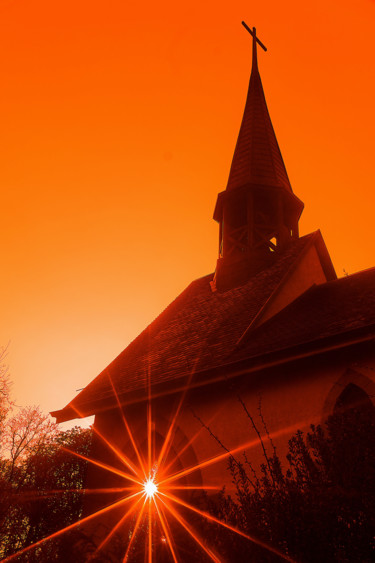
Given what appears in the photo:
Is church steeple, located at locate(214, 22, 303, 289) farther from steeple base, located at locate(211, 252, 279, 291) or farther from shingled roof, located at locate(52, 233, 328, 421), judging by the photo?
shingled roof, located at locate(52, 233, 328, 421)

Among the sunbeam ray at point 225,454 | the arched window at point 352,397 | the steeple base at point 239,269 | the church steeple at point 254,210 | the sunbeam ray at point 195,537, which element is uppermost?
the church steeple at point 254,210

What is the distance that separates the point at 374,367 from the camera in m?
6.31

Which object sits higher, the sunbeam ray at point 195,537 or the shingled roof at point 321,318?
the shingled roof at point 321,318

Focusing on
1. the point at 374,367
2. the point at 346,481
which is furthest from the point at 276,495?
the point at 374,367

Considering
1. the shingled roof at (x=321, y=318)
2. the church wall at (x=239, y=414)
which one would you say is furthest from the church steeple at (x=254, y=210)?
the church wall at (x=239, y=414)

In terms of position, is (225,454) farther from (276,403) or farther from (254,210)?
(254,210)

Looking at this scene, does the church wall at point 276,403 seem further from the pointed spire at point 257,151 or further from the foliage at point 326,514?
the pointed spire at point 257,151

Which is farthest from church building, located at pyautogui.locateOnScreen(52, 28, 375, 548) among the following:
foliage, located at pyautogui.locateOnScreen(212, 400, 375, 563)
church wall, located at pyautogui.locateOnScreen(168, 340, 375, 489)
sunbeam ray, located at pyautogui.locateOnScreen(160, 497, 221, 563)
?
foliage, located at pyautogui.locateOnScreen(212, 400, 375, 563)

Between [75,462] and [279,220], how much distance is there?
14.5 m

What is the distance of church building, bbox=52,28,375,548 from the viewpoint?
21.7 feet

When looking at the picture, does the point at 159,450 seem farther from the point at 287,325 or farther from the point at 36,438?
the point at 36,438

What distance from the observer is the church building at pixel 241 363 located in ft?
21.7

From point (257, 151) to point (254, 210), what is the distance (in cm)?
271

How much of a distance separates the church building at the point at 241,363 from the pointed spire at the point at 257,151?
1.11 feet
